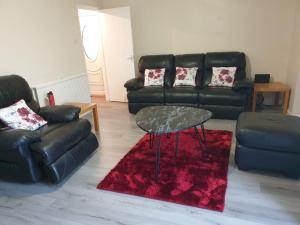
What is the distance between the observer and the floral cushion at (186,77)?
4078 millimetres

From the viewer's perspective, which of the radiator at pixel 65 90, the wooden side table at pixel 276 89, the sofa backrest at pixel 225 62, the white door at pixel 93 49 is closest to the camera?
the radiator at pixel 65 90

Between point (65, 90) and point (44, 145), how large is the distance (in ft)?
6.11

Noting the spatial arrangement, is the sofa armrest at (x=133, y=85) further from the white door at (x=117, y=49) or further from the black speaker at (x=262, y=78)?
the black speaker at (x=262, y=78)

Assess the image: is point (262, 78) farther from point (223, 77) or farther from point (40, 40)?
point (40, 40)

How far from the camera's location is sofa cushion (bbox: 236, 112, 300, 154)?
2.04 metres

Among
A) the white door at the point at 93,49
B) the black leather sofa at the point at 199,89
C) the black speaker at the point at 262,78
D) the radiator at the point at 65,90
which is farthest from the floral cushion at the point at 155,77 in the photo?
the black speaker at the point at 262,78

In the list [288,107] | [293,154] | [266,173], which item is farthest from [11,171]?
[288,107]

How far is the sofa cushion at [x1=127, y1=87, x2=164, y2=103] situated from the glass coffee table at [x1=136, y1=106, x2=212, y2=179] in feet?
3.59

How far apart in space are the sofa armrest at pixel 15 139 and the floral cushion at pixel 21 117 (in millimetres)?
307

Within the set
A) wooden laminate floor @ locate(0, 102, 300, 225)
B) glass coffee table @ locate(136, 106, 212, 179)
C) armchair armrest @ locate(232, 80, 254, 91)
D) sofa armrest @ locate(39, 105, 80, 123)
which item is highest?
armchair armrest @ locate(232, 80, 254, 91)

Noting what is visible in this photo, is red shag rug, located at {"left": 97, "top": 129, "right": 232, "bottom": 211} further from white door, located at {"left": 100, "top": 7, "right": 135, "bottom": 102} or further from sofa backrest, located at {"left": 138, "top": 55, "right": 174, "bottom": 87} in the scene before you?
white door, located at {"left": 100, "top": 7, "right": 135, "bottom": 102}

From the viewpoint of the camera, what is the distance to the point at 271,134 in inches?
81.7

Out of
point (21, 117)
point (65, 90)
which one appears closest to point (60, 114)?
point (21, 117)

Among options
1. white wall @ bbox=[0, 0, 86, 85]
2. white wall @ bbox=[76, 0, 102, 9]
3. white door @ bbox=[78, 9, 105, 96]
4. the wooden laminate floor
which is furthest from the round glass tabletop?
white door @ bbox=[78, 9, 105, 96]
